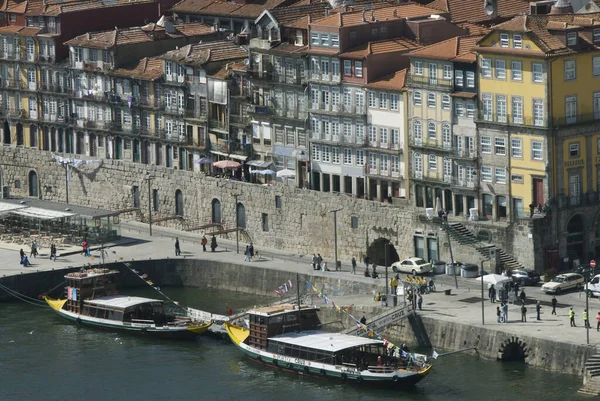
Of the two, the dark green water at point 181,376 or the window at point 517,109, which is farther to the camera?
the window at point 517,109

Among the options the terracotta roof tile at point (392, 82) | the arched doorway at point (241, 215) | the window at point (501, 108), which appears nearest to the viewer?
the window at point (501, 108)

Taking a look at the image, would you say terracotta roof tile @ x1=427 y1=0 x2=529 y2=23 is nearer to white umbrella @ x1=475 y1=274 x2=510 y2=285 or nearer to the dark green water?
white umbrella @ x1=475 y1=274 x2=510 y2=285

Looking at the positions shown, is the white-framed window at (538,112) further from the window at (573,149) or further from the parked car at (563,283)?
the parked car at (563,283)

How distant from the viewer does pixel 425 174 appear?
18162 cm

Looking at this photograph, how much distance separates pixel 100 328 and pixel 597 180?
38249 millimetres

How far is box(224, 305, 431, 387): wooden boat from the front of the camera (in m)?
157

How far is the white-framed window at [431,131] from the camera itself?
180 m

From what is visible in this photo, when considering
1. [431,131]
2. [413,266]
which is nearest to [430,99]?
[431,131]

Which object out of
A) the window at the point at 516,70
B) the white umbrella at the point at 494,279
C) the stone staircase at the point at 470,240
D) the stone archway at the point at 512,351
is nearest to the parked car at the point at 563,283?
the white umbrella at the point at 494,279

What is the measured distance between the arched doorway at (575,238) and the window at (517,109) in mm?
8433

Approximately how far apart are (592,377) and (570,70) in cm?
2982

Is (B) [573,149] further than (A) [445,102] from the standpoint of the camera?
No

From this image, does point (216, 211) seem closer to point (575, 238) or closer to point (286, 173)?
point (286, 173)

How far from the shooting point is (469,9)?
7761 inches
